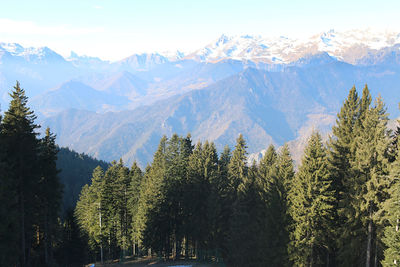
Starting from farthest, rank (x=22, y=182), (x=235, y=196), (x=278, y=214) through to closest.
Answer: (x=235, y=196) → (x=278, y=214) → (x=22, y=182)

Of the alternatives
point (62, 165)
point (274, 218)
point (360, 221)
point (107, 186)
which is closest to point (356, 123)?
point (360, 221)

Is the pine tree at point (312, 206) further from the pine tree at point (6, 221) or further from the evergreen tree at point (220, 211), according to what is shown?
the pine tree at point (6, 221)

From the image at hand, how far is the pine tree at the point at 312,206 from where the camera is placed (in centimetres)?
3275

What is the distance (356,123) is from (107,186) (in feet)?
113

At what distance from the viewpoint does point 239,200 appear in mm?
44875

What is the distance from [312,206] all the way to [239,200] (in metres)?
13.3

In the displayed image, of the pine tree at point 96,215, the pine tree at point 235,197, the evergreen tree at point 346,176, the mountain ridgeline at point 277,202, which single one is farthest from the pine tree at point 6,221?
the pine tree at point 96,215

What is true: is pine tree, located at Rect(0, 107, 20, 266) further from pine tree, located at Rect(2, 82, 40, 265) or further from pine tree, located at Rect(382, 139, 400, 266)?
pine tree, located at Rect(382, 139, 400, 266)

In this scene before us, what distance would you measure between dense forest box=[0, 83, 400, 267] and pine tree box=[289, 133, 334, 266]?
11 centimetres

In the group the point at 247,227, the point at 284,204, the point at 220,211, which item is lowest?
the point at 247,227

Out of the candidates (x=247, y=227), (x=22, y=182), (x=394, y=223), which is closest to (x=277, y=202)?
(x=247, y=227)

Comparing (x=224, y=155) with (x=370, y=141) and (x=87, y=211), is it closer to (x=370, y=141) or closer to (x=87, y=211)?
(x=87, y=211)

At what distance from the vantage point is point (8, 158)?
91.3 ft

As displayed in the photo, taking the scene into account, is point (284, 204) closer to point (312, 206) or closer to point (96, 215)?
point (312, 206)
